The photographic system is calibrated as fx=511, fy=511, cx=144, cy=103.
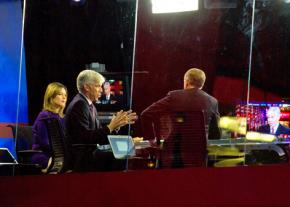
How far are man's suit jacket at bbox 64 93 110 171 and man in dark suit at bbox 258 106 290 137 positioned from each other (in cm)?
138

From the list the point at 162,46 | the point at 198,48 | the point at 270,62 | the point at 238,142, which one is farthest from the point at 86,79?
the point at 270,62

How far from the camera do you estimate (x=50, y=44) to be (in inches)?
260

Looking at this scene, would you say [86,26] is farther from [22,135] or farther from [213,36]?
[22,135]

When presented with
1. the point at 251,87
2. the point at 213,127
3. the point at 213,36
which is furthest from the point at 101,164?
the point at 213,36

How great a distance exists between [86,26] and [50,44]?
0.54m

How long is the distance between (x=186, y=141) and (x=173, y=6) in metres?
2.48

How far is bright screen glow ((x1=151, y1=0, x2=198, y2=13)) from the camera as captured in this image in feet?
18.0

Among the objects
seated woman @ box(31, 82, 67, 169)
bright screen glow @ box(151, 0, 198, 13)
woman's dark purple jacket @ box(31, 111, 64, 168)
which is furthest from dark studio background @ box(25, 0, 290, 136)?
woman's dark purple jacket @ box(31, 111, 64, 168)

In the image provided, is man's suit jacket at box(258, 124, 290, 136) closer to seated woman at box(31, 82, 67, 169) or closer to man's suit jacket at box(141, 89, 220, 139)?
man's suit jacket at box(141, 89, 220, 139)

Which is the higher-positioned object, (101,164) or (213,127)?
(213,127)

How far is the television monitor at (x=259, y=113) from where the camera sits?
4453mm

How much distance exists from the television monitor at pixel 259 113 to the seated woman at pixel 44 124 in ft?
5.34

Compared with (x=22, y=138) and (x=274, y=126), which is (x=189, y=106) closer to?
(x=274, y=126)

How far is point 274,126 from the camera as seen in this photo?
4.59 m
